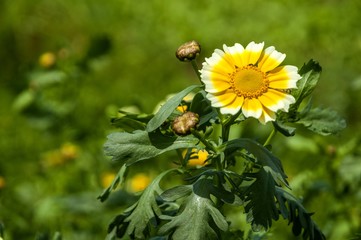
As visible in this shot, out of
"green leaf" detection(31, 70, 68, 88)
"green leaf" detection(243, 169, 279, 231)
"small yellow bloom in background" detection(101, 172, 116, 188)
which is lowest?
"small yellow bloom in background" detection(101, 172, 116, 188)

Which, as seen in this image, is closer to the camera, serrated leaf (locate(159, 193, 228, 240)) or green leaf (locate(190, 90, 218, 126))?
serrated leaf (locate(159, 193, 228, 240))

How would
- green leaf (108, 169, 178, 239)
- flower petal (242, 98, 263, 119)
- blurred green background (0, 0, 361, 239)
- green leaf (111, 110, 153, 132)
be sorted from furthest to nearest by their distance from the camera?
blurred green background (0, 0, 361, 239) → green leaf (111, 110, 153, 132) → green leaf (108, 169, 178, 239) → flower petal (242, 98, 263, 119)

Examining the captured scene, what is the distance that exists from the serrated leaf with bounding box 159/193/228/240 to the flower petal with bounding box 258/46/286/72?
10.3 inches

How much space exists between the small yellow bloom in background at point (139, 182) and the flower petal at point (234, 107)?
1.17 metres

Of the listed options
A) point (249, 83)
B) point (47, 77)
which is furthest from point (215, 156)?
point (47, 77)

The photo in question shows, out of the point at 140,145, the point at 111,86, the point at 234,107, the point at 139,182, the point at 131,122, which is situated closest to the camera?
the point at 234,107

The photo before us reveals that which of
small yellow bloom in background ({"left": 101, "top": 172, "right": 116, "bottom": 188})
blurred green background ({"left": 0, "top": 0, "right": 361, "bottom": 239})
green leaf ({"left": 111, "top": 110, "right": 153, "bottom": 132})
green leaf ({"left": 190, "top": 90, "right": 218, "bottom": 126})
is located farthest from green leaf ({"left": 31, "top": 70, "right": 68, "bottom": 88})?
green leaf ({"left": 190, "top": 90, "right": 218, "bottom": 126})

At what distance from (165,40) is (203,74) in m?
2.74

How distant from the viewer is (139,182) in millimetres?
2367

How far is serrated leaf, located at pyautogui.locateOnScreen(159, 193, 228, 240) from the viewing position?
1.19 m

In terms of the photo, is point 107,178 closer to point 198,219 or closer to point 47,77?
point 47,77

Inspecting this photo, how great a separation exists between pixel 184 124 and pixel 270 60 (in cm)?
21

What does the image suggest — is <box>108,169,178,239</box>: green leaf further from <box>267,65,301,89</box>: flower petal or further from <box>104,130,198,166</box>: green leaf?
<box>267,65,301,89</box>: flower petal

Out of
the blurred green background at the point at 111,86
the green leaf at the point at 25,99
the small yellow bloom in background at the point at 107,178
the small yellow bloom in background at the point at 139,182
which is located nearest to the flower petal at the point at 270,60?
the blurred green background at the point at 111,86
